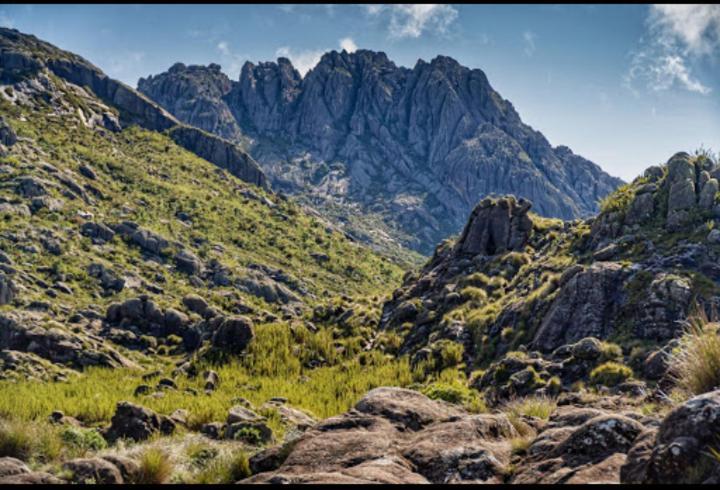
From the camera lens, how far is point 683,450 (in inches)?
240

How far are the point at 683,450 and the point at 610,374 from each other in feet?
47.9

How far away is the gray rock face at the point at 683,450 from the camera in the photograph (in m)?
5.93

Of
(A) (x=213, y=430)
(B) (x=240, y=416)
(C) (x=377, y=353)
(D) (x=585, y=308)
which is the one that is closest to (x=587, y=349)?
(D) (x=585, y=308)

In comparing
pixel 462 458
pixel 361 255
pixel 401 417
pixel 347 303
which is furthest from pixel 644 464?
pixel 361 255

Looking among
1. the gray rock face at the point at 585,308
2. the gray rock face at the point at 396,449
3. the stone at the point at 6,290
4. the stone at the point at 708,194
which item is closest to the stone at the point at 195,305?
the stone at the point at 6,290

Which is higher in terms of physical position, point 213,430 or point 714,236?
point 714,236

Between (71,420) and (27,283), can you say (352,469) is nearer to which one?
(71,420)

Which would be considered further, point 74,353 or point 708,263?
point 74,353

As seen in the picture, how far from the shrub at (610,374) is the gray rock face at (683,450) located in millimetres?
13349

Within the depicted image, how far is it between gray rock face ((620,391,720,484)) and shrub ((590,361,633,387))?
43.8 feet

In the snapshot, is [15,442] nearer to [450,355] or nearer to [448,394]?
[448,394]

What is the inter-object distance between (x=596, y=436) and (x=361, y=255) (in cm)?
14838

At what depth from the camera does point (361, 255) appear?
156375 millimetres

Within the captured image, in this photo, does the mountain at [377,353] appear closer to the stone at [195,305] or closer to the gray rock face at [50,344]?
the gray rock face at [50,344]
